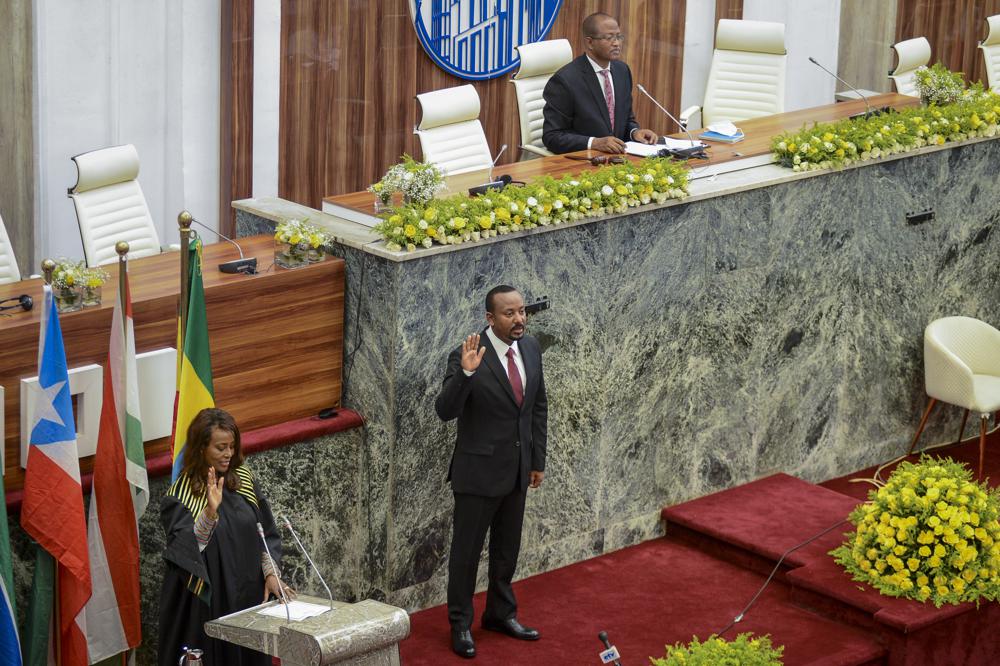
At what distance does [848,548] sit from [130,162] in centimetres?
393

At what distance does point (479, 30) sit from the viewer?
33.9 ft

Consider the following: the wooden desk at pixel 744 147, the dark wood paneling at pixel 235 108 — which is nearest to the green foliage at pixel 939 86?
the wooden desk at pixel 744 147

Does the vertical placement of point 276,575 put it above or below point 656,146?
below

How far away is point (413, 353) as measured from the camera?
21.4ft

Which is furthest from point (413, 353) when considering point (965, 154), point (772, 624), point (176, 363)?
point (965, 154)

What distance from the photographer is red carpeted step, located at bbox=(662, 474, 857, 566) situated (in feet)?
24.6

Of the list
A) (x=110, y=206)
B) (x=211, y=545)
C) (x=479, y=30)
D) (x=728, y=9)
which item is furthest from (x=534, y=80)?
(x=211, y=545)

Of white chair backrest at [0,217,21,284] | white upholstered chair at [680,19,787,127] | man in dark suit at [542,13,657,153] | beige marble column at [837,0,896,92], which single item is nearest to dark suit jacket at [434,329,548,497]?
white chair backrest at [0,217,21,284]

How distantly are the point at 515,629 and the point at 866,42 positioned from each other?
8.13 meters

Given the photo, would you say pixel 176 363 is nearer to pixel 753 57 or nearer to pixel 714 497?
pixel 714 497

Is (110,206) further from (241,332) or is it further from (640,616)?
(640,616)

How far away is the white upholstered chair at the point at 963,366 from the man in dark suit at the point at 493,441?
9.65 feet

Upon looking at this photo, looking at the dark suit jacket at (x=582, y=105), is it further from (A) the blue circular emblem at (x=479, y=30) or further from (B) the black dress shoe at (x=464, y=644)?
(B) the black dress shoe at (x=464, y=644)

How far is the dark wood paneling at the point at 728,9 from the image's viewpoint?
1173 cm
